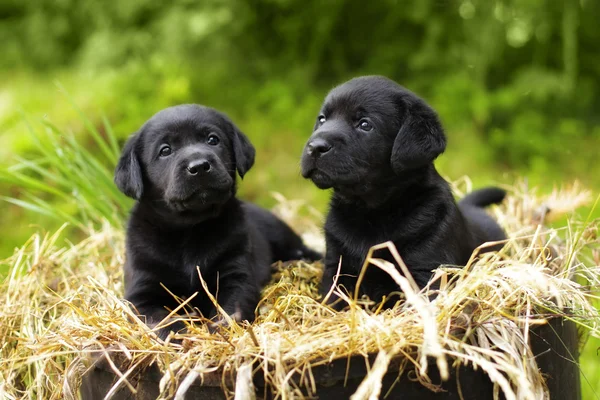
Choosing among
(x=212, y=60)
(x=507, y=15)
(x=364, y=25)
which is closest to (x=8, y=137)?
(x=212, y=60)

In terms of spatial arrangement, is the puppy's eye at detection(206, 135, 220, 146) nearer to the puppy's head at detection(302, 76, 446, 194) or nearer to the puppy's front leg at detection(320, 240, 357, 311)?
the puppy's head at detection(302, 76, 446, 194)

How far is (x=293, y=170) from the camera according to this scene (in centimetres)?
687

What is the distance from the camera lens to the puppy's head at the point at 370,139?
8.25ft

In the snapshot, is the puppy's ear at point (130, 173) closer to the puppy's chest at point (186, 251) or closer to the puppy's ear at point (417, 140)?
the puppy's chest at point (186, 251)

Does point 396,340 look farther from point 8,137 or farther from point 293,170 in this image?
point 8,137

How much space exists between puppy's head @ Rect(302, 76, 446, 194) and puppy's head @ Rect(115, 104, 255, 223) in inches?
15.8

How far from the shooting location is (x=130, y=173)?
2.87 meters

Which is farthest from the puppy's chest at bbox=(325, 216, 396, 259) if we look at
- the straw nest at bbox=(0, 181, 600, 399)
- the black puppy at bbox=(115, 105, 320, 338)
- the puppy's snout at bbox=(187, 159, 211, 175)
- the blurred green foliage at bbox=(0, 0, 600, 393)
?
the blurred green foliage at bbox=(0, 0, 600, 393)

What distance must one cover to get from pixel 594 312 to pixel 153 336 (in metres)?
1.38

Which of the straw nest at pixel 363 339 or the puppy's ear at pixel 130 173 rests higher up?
the puppy's ear at pixel 130 173

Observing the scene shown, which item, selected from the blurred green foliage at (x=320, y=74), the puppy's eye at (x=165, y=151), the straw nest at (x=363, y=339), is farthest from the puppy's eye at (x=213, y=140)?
the blurred green foliage at (x=320, y=74)

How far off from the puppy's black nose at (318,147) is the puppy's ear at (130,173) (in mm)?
756

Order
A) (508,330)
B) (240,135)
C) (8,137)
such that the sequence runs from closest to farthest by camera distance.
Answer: (508,330), (240,135), (8,137)

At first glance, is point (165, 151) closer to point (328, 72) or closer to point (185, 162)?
point (185, 162)
